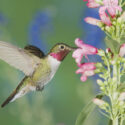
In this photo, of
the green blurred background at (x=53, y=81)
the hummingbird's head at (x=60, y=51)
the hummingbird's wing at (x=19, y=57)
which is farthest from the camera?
the green blurred background at (x=53, y=81)

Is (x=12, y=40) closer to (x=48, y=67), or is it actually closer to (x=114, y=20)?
(x=48, y=67)

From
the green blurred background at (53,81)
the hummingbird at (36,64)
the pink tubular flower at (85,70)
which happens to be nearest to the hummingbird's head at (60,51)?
the hummingbird at (36,64)

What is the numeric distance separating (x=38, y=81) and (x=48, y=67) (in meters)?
0.06

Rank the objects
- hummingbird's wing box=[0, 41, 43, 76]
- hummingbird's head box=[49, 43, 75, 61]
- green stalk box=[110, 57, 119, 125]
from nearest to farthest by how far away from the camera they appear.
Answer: green stalk box=[110, 57, 119, 125]
hummingbird's wing box=[0, 41, 43, 76]
hummingbird's head box=[49, 43, 75, 61]

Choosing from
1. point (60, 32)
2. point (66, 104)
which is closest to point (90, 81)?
point (66, 104)

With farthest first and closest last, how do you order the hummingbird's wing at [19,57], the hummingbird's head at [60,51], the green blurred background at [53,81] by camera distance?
1. the green blurred background at [53,81]
2. the hummingbird's head at [60,51]
3. the hummingbird's wing at [19,57]

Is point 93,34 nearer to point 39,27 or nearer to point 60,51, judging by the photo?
point 39,27

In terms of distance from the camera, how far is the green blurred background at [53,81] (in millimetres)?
1592

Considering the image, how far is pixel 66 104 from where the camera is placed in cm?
160

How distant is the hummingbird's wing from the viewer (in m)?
0.89

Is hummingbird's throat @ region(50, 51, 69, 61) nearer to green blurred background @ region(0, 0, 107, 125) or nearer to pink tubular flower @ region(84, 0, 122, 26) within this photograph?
pink tubular flower @ region(84, 0, 122, 26)

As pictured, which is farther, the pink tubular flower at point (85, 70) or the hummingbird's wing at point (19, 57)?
the hummingbird's wing at point (19, 57)

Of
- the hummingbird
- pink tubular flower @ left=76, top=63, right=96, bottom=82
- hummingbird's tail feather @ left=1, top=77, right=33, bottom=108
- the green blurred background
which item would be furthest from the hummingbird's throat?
the green blurred background

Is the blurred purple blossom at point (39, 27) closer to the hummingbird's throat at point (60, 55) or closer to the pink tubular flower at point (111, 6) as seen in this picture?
the hummingbird's throat at point (60, 55)
